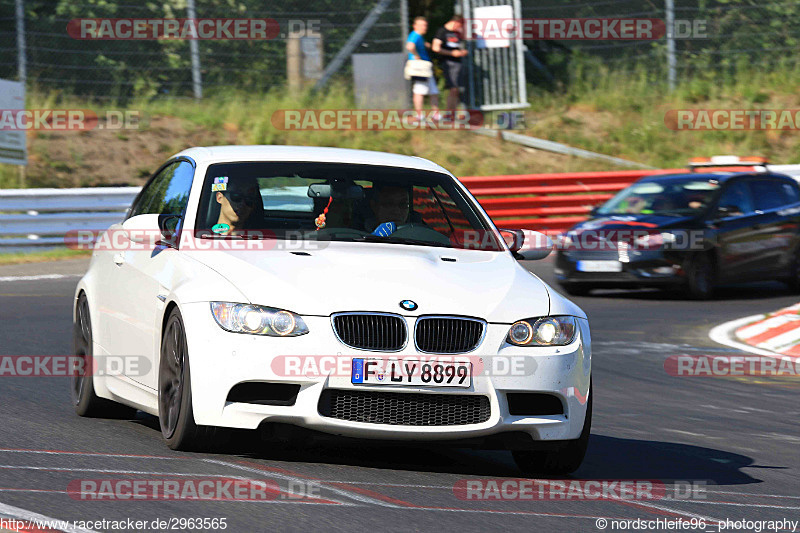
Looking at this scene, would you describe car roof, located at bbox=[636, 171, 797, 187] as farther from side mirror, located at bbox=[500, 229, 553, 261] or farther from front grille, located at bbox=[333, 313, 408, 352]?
front grille, located at bbox=[333, 313, 408, 352]

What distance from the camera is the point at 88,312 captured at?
8344 mm

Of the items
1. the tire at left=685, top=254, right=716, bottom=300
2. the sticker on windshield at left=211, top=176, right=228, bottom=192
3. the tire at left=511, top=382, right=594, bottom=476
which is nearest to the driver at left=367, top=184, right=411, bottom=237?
the sticker on windshield at left=211, top=176, right=228, bottom=192

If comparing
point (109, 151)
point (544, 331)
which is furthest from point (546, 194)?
point (544, 331)

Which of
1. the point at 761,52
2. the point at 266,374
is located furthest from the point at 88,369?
the point at 761,52

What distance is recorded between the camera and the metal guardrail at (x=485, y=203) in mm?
19828

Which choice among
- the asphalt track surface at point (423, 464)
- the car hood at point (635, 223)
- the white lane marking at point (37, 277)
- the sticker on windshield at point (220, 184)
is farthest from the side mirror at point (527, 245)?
the white lane marking at point (37, 277)

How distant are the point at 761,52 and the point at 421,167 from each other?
2090 centimetres

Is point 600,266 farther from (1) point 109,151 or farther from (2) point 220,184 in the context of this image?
(1) point 109,151

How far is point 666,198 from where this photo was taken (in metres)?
17.7

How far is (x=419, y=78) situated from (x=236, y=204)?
1773 centimetres

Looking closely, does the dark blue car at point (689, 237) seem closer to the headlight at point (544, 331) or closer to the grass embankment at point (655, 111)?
the grass embankment at point (655, 111)

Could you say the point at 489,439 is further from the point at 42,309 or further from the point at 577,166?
the point at 577,166

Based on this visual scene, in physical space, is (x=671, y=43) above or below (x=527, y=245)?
above

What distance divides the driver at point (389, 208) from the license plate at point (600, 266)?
9.13 m
